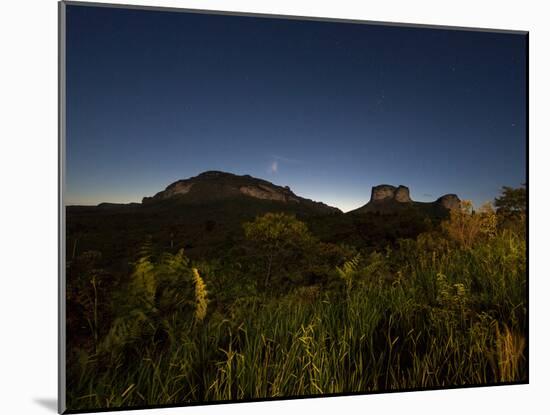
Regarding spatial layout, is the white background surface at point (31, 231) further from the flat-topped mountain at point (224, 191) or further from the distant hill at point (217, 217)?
the flat-topped mountain at point (224, 191)

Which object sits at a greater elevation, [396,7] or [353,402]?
[396,7]

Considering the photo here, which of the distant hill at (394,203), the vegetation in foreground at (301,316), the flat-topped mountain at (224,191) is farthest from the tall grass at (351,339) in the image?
the flat-topped mountain at (224,191)

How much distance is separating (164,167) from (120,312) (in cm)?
121

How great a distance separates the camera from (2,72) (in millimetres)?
4840

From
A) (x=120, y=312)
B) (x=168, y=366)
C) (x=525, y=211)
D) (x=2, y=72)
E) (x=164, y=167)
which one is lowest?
(x=168, y=366)

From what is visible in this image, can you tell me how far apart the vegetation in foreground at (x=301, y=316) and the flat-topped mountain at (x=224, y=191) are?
19 centimetres

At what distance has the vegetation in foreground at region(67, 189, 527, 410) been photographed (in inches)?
188

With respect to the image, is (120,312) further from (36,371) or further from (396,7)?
(396,7)

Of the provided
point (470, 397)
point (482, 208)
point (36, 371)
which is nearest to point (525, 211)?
point (482, 208)

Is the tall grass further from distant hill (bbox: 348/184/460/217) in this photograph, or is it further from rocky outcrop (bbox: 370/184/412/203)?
rocky outcrop (bbox: 370/184/412/203)

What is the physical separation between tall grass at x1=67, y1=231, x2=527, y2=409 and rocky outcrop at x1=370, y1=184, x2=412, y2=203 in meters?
0.43

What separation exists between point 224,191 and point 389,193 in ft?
4.74

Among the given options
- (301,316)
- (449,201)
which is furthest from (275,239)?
(449,201)

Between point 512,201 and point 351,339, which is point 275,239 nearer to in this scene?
point 351,339
